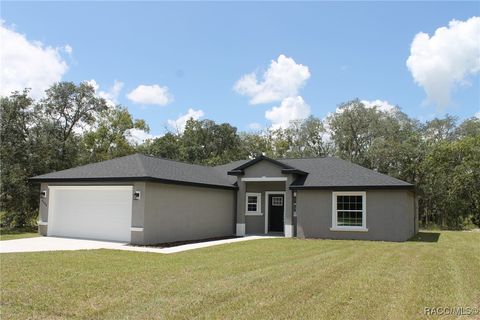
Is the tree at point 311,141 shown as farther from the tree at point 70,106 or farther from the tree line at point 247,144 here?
the tree at point 70,106

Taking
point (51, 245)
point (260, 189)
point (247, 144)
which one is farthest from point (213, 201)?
point (247, 144)

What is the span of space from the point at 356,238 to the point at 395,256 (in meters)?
6.20

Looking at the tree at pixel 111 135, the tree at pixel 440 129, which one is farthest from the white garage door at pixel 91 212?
the tree at pixel 440 129

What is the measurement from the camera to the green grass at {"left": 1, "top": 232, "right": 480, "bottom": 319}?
6.36 meters

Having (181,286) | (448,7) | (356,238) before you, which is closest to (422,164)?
(356,238)

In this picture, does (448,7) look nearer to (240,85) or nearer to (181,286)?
(181,286)

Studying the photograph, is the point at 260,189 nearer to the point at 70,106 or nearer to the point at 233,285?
the point at 233,285

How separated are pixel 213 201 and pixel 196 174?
1629 mm

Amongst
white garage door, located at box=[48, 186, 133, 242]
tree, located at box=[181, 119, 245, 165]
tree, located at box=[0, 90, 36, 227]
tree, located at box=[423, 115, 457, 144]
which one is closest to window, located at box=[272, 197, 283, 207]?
white garage door, located at box=[48, 186, 133, 242]

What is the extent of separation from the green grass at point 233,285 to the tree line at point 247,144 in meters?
11.7

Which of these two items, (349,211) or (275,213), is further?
(275,213)

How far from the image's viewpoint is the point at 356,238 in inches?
736

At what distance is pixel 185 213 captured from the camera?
58.9 feet

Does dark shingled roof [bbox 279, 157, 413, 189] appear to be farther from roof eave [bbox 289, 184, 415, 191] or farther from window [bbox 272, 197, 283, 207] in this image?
window [bbox 272, 197, 283, 207]
